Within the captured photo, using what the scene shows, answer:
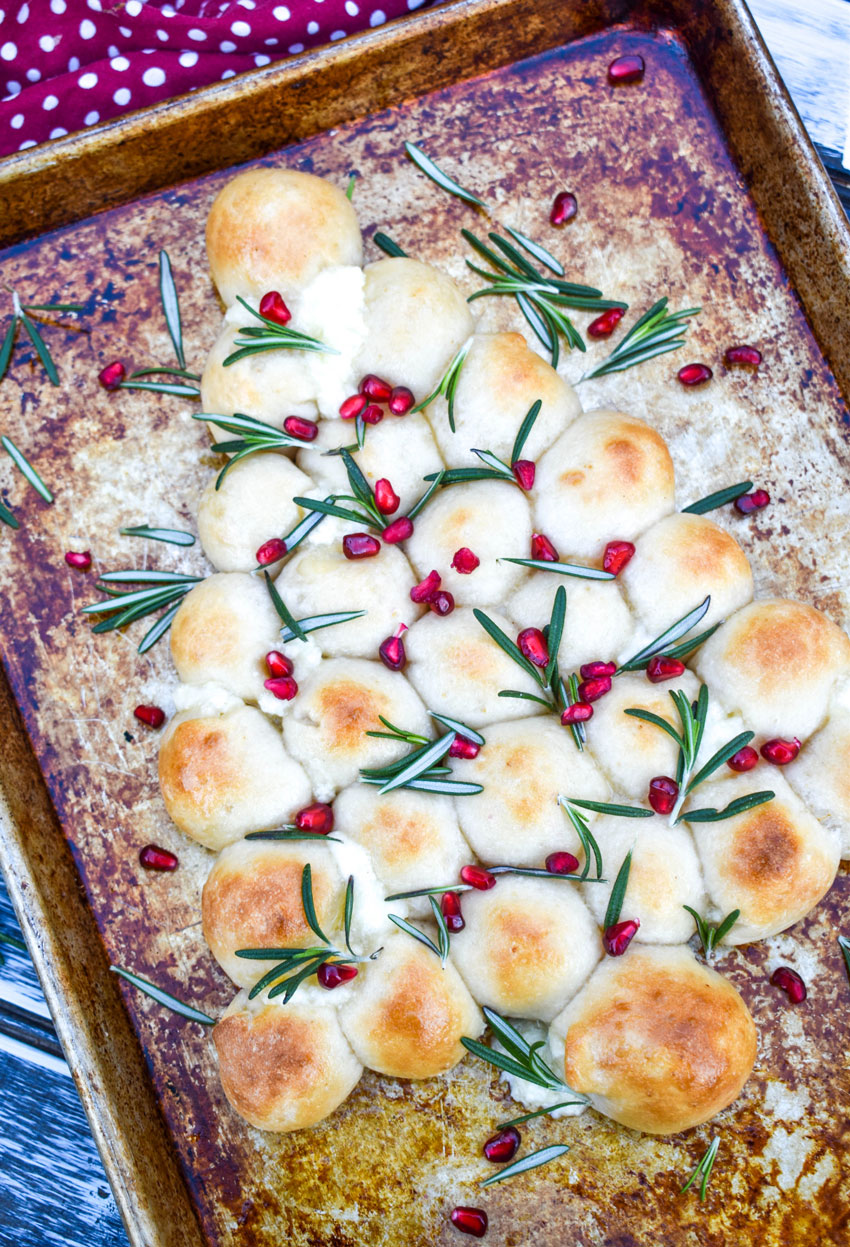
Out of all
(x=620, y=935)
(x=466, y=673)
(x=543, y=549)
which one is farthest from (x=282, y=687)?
(x=620, y=935)

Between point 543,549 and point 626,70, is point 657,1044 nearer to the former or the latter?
point 543,549

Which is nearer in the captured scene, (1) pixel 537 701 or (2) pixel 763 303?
(1) pixel 537 701

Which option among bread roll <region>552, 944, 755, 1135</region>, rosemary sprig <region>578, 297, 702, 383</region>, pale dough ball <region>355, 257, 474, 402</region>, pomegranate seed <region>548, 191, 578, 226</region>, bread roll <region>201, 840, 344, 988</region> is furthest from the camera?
pomegranate seed <region>548, 191, 578, 226</region>

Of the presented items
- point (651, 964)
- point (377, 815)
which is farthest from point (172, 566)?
point (651, 964)

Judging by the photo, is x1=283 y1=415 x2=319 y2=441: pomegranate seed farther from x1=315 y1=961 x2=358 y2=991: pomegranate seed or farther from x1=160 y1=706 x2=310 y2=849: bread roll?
x1=315 y1=961 x2=358 y2=991: pomegranate seed

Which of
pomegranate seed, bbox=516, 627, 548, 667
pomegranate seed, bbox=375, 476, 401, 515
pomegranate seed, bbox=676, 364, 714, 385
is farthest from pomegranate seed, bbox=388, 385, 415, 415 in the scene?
pomegranate seed, bbox=676, 364, 714, 385

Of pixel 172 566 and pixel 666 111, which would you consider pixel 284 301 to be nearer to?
pixel 172 566
